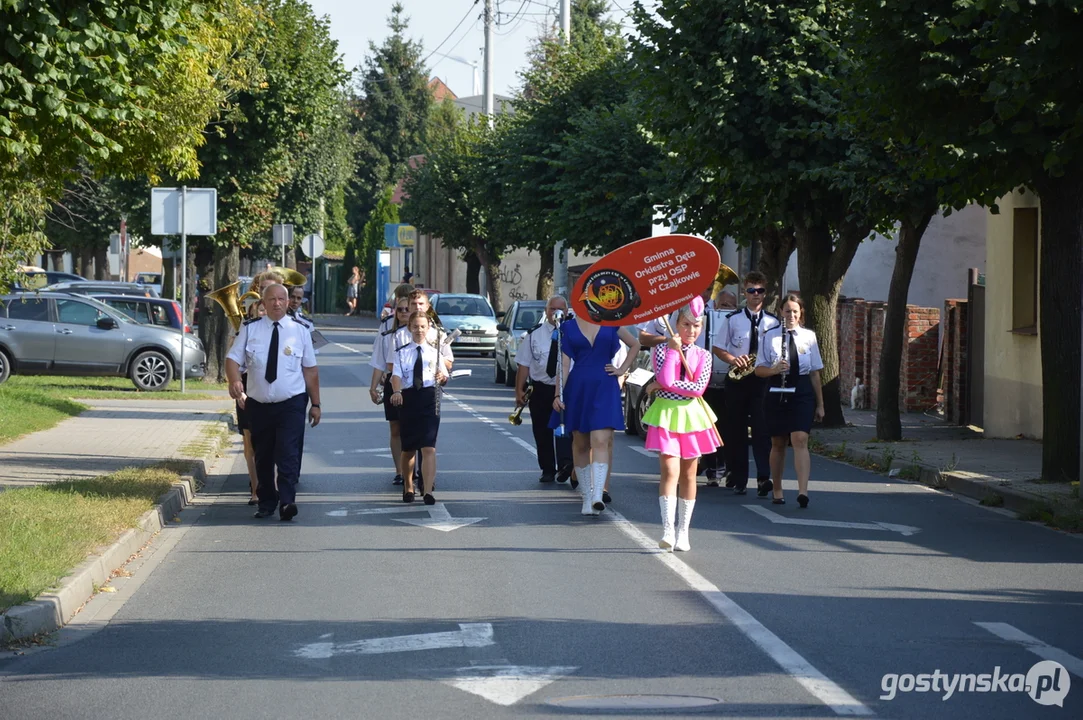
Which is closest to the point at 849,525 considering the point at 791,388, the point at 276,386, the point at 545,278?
the point at 791,388

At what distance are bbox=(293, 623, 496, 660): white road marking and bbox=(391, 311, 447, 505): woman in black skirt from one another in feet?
16.8

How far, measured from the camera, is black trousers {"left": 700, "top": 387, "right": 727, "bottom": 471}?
13.9 meters

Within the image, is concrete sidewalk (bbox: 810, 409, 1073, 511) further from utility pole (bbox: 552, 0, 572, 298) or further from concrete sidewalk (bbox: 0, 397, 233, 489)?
utility pole (bbox: 552, 0, 572, 298)

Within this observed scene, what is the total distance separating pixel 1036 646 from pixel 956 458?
8.88 m

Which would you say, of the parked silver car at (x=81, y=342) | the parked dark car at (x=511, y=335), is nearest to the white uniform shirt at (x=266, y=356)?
the parked silver car at (x=81, y=342)

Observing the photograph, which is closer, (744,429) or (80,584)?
(80,584)

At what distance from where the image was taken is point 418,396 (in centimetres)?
1262

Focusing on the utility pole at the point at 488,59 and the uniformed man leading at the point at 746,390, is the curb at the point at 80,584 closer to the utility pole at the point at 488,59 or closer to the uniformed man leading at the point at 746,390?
the uniformed man leading at the point at 746,390

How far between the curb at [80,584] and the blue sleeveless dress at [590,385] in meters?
3.30

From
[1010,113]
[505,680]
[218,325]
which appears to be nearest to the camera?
[505,680]

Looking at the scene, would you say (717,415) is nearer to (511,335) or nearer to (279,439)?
(279,439)

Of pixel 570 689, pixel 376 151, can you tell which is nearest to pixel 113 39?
pixel 570 689

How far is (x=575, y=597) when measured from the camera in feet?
27.7

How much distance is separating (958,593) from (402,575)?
332 centimetres
